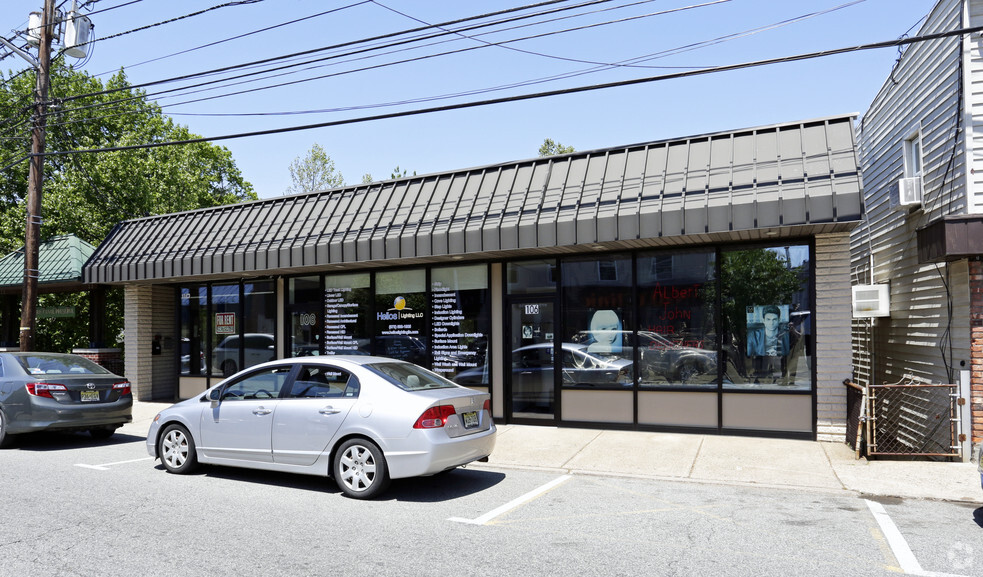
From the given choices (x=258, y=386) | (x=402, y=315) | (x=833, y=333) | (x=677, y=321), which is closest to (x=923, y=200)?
(x=833, y=333)

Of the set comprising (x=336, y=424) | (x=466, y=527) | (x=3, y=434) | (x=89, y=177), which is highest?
(x=89, y=177)

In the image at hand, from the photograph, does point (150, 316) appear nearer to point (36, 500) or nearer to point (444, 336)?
point (444, 336)

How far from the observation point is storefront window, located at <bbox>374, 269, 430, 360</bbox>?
42.9ft

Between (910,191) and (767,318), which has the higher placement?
(910,191)

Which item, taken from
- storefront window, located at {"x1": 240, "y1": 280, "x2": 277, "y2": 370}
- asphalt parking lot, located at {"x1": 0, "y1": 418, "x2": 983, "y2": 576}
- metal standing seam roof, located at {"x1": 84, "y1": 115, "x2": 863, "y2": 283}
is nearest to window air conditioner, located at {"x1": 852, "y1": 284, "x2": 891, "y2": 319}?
metal standing seam roof, located at {"x1": 84, "y1": 115, "x2": 863, "y2": 283}

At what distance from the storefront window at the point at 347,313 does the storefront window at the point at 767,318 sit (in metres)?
6.89

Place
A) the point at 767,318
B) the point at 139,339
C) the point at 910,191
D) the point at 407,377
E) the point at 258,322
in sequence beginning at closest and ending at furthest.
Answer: the point at 407,377 → the point at 767,318 → the point at 910,191 → the point at 258,322 → the point at 139,339

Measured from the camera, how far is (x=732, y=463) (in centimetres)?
881

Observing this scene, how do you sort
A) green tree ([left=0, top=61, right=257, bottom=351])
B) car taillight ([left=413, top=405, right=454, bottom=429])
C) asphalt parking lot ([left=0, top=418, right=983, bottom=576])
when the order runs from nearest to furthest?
asphalt parking lot ([left=0, top=418, right=983, bottom=576]) < car taillight ([left=413, top=405, right=454, bottom=429]) < green tree ([left=0, top=61, right=257, bottom=351])

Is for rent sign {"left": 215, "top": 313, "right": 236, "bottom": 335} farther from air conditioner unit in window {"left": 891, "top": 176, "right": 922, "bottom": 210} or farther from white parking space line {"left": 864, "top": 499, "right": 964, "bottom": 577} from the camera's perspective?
air conditioner unit in window {"left": 891, "top": 176, "right": 922, "bottom": 210}

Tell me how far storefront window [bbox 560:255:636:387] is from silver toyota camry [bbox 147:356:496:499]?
394 centimetres

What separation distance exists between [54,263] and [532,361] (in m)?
13.8

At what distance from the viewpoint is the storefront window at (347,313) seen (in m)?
13.8

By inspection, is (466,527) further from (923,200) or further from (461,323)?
(923,200)
